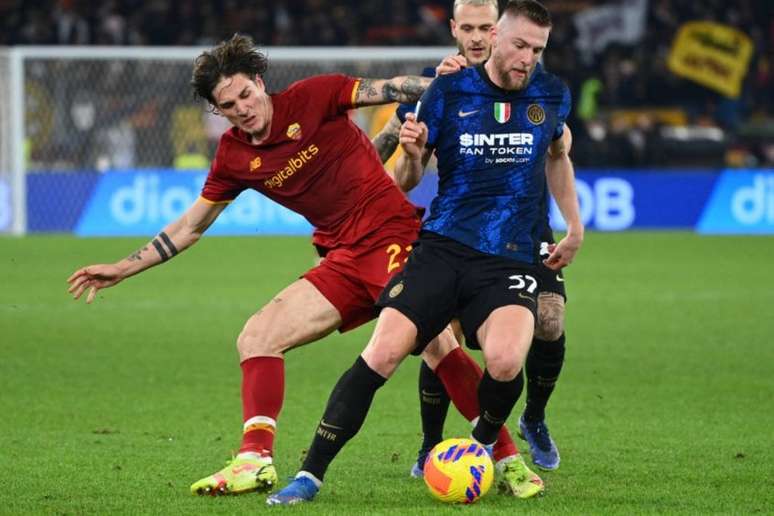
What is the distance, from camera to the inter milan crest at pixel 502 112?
20.2ft

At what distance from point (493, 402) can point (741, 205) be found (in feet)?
53.7

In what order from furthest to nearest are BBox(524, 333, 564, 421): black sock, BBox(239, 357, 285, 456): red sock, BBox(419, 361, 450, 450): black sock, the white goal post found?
1. the white goal post
2. BBox(524, 333, 564, 421): black sock
3. BBox(419, 361, 450, 450): black sock
4. BBox(239, 357, 285, 456): red sock

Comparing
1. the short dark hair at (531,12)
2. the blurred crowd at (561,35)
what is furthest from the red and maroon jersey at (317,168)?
the blurred crowd at (561,35)

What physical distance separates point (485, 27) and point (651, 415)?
2.62 m

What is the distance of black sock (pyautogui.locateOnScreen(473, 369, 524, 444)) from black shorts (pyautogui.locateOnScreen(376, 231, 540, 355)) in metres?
0.21

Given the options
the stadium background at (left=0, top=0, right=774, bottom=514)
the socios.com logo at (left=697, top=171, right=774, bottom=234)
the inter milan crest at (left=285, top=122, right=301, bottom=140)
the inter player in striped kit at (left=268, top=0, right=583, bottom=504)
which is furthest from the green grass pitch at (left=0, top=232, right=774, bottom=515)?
the socios.com logo at (left=697, top=171, right=774, bottom=234)

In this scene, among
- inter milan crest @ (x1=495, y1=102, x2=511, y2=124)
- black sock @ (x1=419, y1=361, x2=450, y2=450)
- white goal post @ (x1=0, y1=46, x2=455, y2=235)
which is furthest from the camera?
white goal post @ (x1=0, y1=46, x2=455, y2=235)

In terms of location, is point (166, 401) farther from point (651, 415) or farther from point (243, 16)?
point (243, 16)

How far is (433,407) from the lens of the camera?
7.00m

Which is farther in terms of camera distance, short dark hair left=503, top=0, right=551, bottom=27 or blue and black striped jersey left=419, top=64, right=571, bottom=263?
blue and black striped jersey left=419, top=64, right=571, bottom=263

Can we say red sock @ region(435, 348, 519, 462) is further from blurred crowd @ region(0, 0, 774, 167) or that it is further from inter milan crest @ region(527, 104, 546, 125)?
blurred crowd @ region(0, 0, 774, 167)

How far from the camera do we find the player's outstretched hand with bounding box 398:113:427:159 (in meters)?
6.05

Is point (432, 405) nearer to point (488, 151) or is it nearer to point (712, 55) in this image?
point (488, 151)

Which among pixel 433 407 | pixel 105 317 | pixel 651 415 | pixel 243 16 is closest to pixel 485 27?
pixel 433 407
